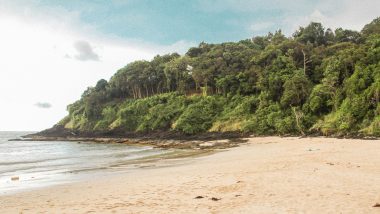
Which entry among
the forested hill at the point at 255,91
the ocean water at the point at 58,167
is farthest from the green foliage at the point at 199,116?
the ocean water at the point at 58,167

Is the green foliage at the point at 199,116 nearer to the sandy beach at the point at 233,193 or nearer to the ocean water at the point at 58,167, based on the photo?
the ocean water at the point at 58,167

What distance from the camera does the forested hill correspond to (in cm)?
4031

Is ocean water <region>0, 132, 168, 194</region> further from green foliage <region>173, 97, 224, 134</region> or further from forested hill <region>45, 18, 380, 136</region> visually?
forested hill <region>45, 18, 380, 136</region>

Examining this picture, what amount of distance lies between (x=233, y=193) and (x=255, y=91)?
4921 cm

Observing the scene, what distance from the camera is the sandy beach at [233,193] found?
9109 millimetres

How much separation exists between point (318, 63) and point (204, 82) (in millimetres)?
22155

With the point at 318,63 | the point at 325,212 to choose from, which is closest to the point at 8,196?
the point at 325,212

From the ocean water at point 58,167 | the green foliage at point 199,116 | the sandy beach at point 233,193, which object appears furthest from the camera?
the green foliage at point 199,116

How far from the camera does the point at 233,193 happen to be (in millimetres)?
10953

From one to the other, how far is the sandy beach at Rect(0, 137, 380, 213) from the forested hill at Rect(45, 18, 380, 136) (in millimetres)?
22015

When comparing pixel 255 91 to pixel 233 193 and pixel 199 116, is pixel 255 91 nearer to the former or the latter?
pixel 199 116

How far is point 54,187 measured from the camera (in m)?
15.6

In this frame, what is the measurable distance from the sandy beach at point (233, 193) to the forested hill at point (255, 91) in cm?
2201

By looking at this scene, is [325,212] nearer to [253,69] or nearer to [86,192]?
Answer: [86,192]
